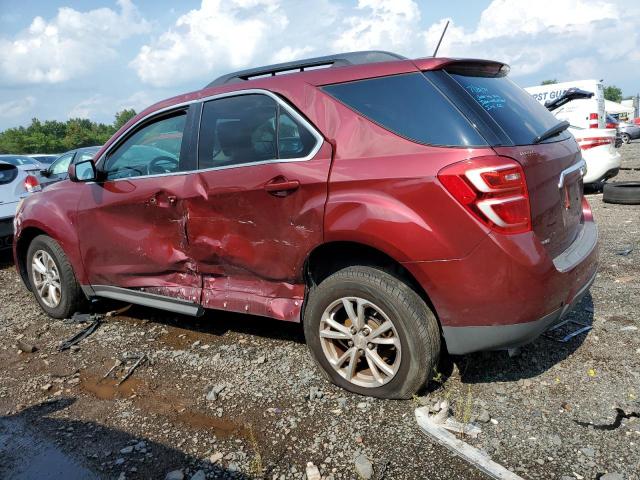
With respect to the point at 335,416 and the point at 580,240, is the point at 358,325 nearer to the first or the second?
the point at 335,416

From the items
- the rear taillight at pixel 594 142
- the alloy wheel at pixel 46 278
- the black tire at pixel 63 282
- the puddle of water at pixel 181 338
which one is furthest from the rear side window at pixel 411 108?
the rear taillight at pixel 594 142

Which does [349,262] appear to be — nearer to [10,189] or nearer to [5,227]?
[5,227]

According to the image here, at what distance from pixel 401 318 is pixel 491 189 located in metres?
Answer: 0.82

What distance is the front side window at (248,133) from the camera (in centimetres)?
312

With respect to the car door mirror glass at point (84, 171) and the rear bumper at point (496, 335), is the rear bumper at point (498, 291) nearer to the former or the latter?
the rear bumper at point (496, 335)

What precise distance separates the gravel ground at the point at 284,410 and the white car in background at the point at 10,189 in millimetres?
3525

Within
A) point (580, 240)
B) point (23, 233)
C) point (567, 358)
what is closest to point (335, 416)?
point (567, 358)

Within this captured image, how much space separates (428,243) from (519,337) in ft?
2.22

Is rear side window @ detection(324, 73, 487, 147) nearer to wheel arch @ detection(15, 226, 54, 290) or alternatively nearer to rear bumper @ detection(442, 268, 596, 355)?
rear bumper @ detection(442, 268, 596, 355)

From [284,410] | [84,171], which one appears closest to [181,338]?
[284,410]

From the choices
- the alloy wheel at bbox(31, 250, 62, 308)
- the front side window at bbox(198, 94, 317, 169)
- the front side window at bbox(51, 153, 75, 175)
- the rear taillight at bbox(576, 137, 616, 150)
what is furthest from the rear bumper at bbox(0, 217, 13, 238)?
the rear taillight at bbox(576, 137, 616, 150)

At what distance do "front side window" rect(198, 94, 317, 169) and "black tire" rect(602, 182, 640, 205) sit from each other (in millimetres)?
7142

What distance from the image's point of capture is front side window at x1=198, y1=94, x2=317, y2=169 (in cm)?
312

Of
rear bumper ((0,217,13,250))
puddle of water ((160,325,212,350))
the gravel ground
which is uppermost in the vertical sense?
rear bumper ((0,217,13,250))
